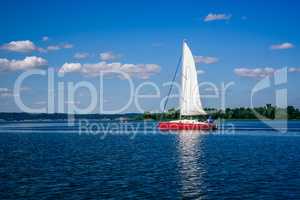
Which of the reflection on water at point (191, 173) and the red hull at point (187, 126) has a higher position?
the red hull at point (187, 126)

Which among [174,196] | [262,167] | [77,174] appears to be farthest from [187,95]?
[174,196]

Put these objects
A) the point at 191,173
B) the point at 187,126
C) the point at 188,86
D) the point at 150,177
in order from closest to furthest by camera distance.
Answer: the point at 150,177
the point at 191,173
the point at 187,126
the point at 188,86

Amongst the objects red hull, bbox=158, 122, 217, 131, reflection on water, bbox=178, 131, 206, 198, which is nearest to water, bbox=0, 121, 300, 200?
reflection on water, bbox=178, 131, 206, 198

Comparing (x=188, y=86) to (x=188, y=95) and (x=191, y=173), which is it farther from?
(x=191, y=173)

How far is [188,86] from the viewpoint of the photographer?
4011 inches

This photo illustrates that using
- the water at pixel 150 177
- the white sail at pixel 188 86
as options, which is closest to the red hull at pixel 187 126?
the white sail at pixel 188 86

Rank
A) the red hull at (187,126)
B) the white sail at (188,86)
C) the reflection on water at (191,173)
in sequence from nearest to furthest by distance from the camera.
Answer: the reflection on water at (191,173) < the red hull at (187,126) < the white sail at (188,86)

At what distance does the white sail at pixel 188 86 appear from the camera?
102 m

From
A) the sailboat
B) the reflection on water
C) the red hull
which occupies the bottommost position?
the reflection on water

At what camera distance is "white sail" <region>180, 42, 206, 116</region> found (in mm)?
101750

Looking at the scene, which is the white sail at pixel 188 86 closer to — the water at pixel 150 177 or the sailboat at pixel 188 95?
the sailboat at pixel 188 95

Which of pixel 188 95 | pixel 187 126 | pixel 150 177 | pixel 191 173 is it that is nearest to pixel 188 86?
pixel 188 95

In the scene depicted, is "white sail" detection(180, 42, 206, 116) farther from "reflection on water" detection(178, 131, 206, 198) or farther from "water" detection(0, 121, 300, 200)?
"water" detection(0, 121, 300, 200)

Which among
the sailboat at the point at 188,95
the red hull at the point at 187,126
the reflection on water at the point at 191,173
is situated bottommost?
the reflection on water at the point at 191,173
